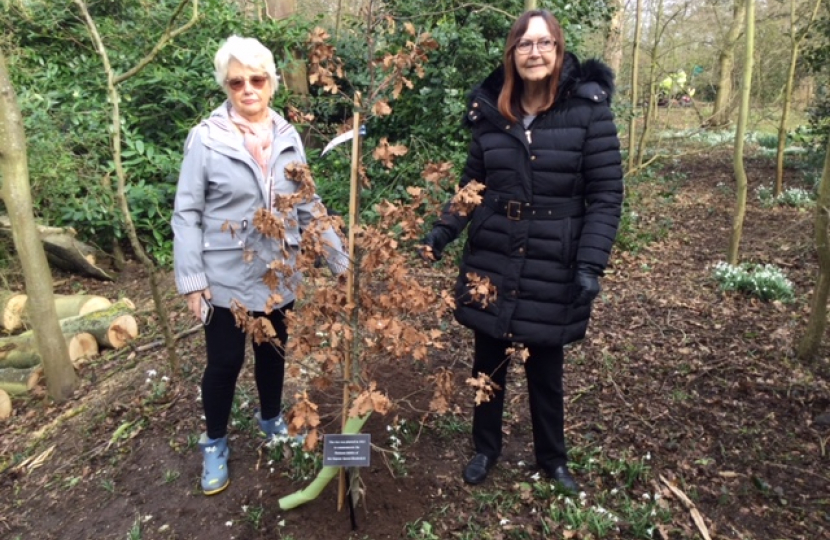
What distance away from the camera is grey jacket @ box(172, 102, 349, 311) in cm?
239

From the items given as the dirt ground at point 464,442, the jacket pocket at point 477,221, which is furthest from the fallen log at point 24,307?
the jacket pocket at point 477,221

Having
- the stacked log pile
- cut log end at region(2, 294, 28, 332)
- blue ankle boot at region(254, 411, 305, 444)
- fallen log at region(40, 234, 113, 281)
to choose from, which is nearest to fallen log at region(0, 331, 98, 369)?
the stacked log pile

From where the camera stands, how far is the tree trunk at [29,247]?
3488 millimetres

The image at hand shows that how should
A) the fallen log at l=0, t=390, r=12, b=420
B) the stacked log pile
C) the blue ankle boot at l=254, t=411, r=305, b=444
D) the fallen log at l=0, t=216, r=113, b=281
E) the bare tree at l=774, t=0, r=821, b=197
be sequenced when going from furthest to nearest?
1. the bare tree at l=774, t=0, r=821, b=197
2. the fallen log at l=0, t=216, r=113, b=281
3. the stacked log pile
4. the fallen log at l=0, t=390, r=12, b=420
5. the blue ankle boot at l=254, t=411, r=305, b=444

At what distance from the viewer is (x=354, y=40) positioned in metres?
7.35

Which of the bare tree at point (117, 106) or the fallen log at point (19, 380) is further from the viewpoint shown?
the fallen log at point (19, 380)

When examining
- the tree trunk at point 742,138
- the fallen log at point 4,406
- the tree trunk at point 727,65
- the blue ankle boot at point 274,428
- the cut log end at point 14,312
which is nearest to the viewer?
the blue ankle boot at point 274,428

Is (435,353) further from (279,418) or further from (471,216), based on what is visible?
(471,216)

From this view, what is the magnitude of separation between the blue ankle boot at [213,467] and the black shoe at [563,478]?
5.20 ft

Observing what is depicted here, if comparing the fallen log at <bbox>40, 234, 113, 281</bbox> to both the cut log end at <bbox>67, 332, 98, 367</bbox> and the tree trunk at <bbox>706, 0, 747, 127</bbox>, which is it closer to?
the cut log end at <bbox>67, 332, 98, 367</bbox>

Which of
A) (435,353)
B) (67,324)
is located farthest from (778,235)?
(67,324)

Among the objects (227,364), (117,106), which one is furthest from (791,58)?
(227,364)

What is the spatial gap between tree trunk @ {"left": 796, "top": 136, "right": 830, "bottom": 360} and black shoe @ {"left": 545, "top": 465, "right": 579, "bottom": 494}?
6.56ft

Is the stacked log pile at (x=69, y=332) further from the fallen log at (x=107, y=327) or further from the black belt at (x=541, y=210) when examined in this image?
the black belt at (x=541, y=210)
